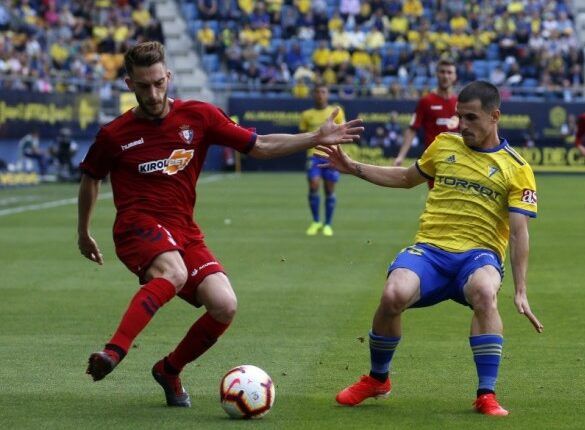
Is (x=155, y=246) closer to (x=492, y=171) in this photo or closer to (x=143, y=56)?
(x=143, y=56)

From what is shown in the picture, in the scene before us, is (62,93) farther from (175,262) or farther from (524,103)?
(175,262)

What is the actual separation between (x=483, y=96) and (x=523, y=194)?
610mm

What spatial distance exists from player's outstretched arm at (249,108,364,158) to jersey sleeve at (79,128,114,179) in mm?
847

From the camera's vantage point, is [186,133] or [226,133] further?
[226,133]

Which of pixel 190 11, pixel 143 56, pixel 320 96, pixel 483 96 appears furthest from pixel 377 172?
pixel 190 11

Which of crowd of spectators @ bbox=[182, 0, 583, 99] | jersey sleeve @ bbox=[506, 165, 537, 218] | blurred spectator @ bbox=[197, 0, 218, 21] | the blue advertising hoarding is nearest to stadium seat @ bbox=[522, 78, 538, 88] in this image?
crowd of spectators @ bbox=[182, 0, 583, 99]

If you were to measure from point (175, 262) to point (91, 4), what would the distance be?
3905 cm

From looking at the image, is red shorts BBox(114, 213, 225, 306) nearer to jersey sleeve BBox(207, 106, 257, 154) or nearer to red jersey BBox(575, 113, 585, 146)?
jersey sleeve BBox(207, 106, 257, 154)

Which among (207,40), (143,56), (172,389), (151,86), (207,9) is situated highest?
(143,56)

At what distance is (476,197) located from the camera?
7.89 meters

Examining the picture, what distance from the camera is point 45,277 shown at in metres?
15.1

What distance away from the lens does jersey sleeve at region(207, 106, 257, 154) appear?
26.2ft

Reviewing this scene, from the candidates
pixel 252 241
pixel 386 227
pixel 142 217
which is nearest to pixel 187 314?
pixel 142 217

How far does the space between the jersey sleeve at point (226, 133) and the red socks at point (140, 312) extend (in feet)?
3.36
